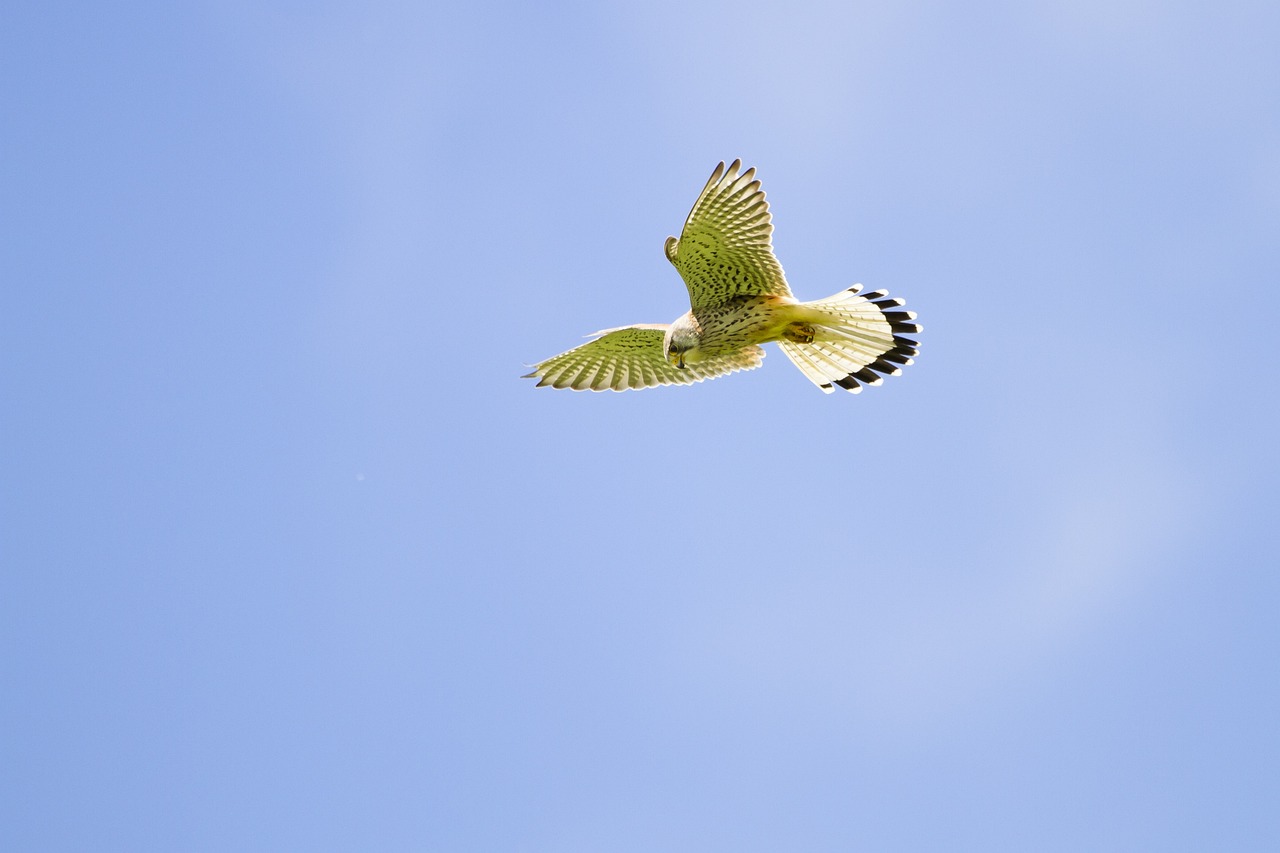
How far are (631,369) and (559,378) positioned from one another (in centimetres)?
55

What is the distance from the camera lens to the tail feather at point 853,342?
8070mm

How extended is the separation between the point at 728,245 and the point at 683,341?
70 centimetres

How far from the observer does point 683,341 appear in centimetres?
818

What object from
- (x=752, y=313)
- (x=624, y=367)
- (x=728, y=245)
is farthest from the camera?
(x=624, y=367)

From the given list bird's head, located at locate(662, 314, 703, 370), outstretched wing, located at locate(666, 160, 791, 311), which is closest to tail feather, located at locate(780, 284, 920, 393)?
outstretched wing, located at locate(666, 160, 791, 311)

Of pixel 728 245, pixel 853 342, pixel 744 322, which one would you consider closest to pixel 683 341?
pixel 744 322

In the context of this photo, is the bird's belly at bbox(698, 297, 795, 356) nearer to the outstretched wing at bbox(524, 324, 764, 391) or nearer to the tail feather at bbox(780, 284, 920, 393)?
the tail feather at bbox(780, 284, 920, 393)

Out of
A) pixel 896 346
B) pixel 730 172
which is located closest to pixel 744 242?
pixel 730 172

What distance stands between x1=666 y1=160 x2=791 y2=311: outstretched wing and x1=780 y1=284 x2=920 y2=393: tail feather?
1.16 feet

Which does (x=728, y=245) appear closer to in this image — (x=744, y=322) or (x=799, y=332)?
(x=744, y=322)

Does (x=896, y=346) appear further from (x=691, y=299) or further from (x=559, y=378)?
(x=559, y=378)

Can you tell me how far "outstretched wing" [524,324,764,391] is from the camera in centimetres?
919

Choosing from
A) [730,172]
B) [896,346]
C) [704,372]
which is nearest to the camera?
[730,172]

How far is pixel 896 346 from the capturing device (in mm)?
8398
